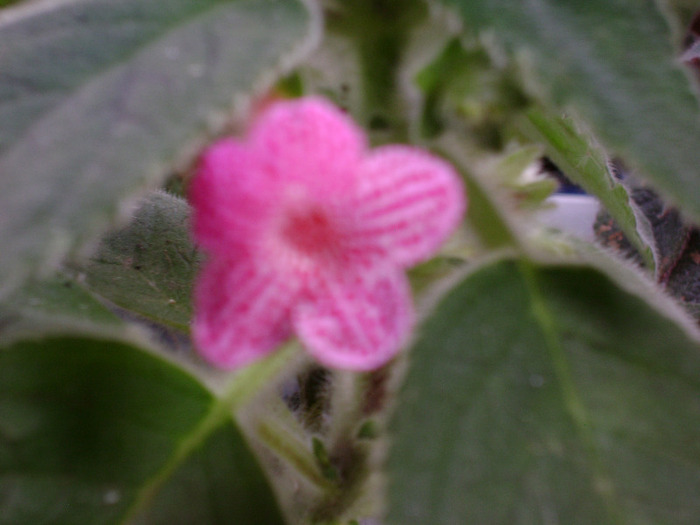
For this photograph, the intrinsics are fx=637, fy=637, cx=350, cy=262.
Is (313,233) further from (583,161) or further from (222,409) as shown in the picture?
(583,161)

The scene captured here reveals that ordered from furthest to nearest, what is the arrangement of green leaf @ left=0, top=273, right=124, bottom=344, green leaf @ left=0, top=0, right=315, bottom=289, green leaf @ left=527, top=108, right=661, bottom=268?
1. green leaf @ left=527, top=108, right=661, bottom=268
2. green leaf @ left=0, top=273, right=124, bottom=344
3. green leaf @ left=0, top=0, right=315, bottom=289

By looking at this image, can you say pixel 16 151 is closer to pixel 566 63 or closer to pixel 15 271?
pixel 15 271

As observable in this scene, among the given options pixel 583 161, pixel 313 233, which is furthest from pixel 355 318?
pixel 583 161

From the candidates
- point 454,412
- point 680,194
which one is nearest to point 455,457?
point 454,412

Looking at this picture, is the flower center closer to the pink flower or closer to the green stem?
the pink flower

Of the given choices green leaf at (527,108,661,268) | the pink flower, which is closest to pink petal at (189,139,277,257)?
the pink flower

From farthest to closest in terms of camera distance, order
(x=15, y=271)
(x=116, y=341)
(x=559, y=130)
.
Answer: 1. (x=559, y=130)
2. (x=116, y=341)
3. (x=15, y=271)

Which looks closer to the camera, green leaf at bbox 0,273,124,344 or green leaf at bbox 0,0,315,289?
green leaf at bbox 0,0,315,289
